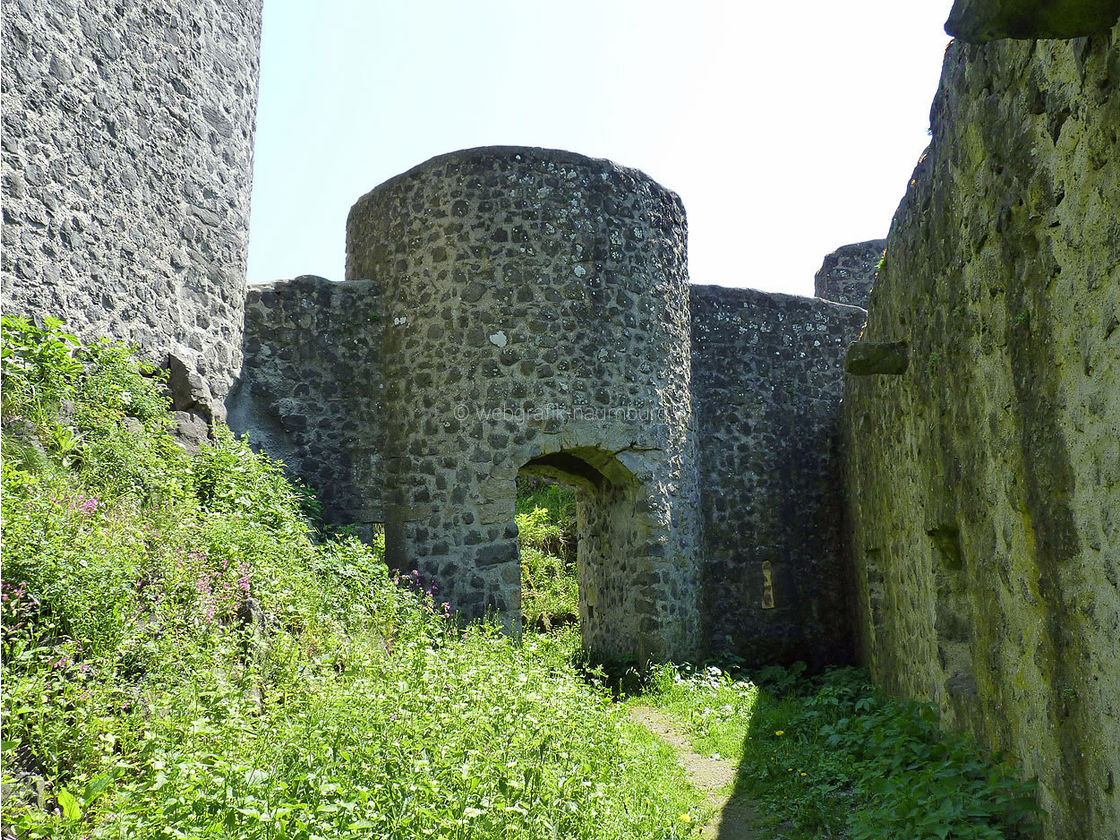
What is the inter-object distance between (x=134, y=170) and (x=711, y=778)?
631 cm

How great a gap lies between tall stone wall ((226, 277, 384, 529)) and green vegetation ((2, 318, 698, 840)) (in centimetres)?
141

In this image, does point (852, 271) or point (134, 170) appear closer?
point (134, 170)

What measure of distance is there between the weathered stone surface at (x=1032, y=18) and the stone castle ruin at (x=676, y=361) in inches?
0.4

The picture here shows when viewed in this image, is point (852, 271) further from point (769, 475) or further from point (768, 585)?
point (768, 585)

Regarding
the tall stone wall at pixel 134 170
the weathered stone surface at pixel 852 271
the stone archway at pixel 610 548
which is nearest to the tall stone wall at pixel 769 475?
the stone archway at pixel 610 548

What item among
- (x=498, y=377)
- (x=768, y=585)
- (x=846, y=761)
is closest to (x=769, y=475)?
(x=768, y=585)

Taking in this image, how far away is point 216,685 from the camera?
3.85 meters

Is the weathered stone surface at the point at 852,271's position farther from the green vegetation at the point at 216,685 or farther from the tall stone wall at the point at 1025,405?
the green vegetation at the point at 216,685

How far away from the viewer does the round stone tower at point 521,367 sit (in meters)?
8.02

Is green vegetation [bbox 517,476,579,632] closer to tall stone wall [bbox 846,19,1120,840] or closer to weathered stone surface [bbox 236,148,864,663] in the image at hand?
weathered stone surface [bbox 236,148,864,663]

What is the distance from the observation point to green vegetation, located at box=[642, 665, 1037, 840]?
348 centimetres

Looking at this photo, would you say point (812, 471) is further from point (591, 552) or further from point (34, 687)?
point (34, 687)

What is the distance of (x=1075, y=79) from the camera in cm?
249

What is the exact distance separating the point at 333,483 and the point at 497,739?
490 centimetres
